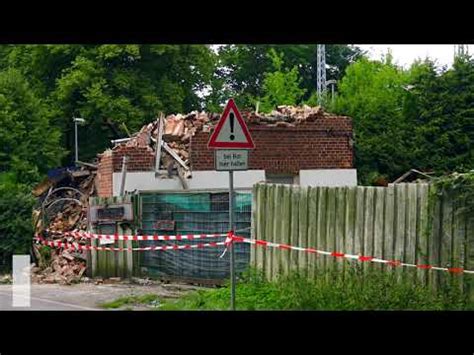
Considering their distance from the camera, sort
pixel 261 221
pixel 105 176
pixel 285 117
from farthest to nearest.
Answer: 1. pixel 285 117
2. pixel 105 176
3. pixel 261 221

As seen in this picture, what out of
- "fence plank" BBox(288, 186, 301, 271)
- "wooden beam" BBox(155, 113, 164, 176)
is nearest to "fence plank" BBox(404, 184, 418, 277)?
"fence plank" BBox(288, 186, 301, 271)

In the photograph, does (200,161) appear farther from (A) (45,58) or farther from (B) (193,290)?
(A) (45,58)

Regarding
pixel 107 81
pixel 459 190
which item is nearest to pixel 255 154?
pixel 459 190

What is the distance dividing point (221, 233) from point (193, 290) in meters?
1.40

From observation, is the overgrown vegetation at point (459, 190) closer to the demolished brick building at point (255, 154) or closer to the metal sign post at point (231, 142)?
the metal sign post at point (231, 142)

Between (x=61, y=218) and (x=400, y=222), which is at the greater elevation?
(x=400, y=222)

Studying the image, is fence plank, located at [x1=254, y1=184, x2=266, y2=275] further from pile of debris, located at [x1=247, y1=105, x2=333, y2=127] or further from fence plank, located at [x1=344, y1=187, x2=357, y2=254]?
pile of debris, located at [x1=247, y1=105, x2=333, y2=127]

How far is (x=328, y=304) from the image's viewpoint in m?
12.0

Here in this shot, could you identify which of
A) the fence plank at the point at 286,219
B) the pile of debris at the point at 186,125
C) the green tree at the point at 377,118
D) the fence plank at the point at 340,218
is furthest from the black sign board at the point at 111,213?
the green tree at the point at 377,118

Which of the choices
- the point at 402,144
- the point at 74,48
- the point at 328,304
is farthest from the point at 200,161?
the point at 74,48

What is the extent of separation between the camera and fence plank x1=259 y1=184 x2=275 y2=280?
49.3 feet

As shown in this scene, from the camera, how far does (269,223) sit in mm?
15305

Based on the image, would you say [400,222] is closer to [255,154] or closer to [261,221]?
[261,221]

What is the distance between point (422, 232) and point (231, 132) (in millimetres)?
3228
